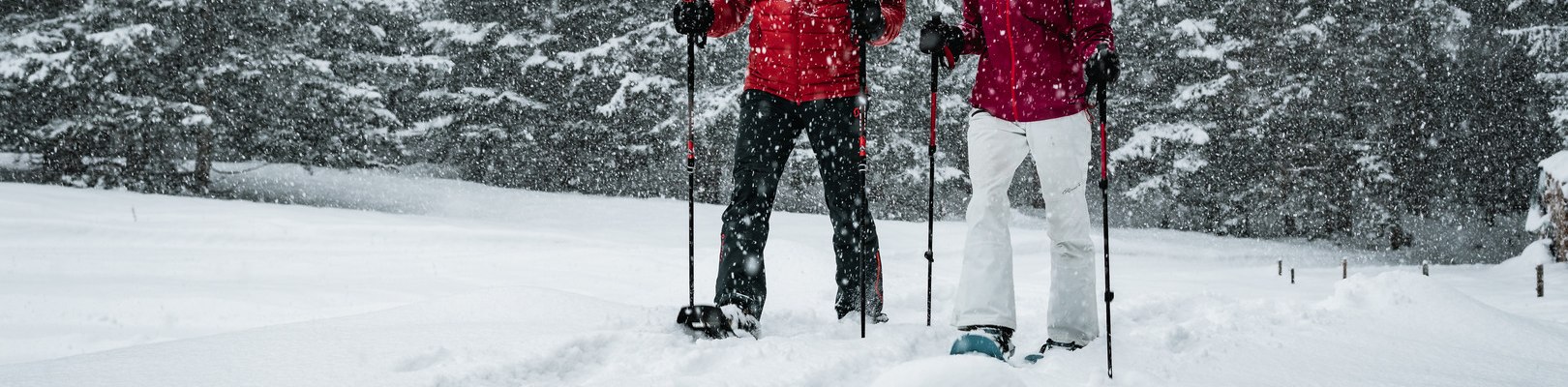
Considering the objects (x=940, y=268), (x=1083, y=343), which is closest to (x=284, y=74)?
(x=940, y=268)

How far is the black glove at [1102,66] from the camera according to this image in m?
3.32

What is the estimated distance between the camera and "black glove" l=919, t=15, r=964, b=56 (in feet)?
12.4

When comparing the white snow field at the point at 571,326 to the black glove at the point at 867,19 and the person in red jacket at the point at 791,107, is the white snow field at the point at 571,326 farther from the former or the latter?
the black glove at the point at 867,19

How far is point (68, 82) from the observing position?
1384 cm

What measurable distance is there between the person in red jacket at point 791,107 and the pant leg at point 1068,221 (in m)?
0.81

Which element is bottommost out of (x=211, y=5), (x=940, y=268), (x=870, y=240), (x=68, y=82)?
(x=940, y=268)

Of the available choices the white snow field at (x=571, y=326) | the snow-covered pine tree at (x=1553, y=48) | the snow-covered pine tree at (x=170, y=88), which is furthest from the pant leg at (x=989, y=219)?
the snow-covered pine tree at (x=1553, y=48)

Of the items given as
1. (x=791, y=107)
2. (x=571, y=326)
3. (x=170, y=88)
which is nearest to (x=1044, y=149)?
(x=791, y=107)

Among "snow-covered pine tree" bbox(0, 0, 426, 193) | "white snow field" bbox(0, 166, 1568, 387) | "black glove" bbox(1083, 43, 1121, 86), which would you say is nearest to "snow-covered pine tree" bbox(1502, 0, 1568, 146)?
"white snow field" bbox(0, 166, 1568, 387)

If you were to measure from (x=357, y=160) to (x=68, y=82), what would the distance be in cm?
465

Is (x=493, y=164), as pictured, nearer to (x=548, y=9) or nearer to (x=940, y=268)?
(x=548, y=9)

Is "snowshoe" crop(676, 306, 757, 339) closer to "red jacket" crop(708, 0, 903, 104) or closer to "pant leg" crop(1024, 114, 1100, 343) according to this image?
"red jacket" crop(708, 0, 903, 104)

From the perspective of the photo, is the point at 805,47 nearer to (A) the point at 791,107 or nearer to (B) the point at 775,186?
(A) the point at 791,107

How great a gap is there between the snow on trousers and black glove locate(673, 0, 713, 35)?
1.21ft
